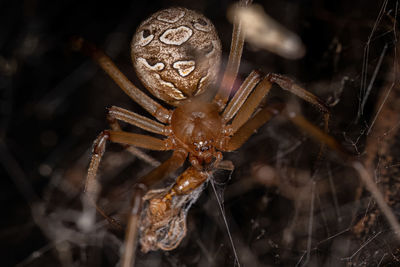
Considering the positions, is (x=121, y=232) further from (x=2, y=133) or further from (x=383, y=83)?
(x=2, y=133)

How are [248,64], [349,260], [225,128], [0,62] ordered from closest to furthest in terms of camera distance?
[349,260] → [225,128] → [248,64] → [0,62]

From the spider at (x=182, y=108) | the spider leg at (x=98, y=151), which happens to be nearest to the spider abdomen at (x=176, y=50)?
the spider at (x=182, y=108)

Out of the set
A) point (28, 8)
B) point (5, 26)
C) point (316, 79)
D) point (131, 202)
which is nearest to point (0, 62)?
point (5, 26)

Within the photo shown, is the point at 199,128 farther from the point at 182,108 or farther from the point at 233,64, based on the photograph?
the point at 233,64

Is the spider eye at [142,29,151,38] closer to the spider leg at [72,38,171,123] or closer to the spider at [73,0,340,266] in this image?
the spider at [73,0,340,266]

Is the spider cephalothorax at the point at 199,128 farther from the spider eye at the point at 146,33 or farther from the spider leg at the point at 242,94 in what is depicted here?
the spider eye at the point at 146,33

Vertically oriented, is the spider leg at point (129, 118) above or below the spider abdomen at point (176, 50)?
below
